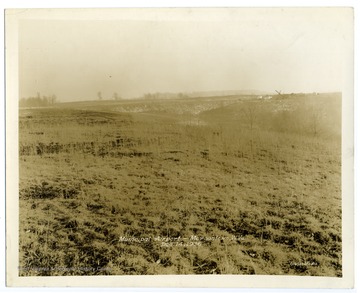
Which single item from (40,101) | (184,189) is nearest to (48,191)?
(40,101)

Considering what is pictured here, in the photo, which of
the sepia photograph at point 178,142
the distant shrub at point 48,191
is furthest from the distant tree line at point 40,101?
the distant shrub at point 48,191

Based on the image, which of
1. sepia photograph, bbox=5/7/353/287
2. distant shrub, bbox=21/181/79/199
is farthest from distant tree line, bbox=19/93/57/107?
distant shrub, bbox=21/181/79/199

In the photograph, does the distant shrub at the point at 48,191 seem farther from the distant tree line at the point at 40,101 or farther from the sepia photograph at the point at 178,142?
the distant tree line at the point at 40,101

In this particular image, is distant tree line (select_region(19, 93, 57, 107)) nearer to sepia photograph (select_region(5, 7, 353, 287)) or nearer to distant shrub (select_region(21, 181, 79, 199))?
sepia photograph (select_region(5, 7, 353, 287))

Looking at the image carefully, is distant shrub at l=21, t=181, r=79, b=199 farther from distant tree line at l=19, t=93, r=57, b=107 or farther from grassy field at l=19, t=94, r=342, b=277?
distant tree line at l=19, t=93, r=57, b=107

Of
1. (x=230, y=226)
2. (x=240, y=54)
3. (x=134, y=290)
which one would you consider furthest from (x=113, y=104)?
(x=134, y=290)

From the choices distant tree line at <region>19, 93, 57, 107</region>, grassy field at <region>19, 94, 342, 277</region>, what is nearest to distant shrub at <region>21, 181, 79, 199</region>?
grassy field at <region>19, 94, 342, 277</region>

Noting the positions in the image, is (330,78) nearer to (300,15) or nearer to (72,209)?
(300,15)

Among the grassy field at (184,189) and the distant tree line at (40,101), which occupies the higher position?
the distant tree line at (40,101)

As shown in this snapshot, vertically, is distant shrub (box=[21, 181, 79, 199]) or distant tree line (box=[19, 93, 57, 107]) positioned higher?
distant tree line (box=[19, 93, 57, 107])
